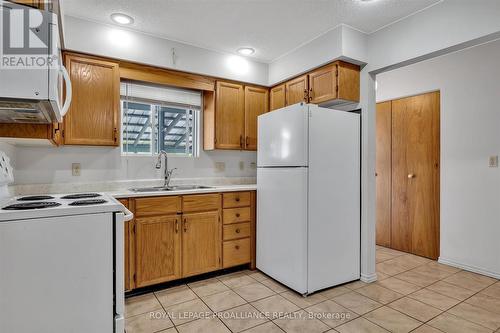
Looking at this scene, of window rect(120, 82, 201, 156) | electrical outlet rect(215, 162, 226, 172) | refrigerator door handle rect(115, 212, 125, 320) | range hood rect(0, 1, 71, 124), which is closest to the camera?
range hood rect(0, 1, 71, 124)

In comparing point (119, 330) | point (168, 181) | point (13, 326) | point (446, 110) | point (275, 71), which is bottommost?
point (119, 330)

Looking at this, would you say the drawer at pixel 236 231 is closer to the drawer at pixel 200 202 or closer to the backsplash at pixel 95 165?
the drawer at pixel 200 202

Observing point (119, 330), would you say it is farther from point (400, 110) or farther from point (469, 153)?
point (400, 110)

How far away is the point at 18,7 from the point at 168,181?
2012 mm

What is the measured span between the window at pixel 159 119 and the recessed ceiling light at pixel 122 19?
59 centimetres

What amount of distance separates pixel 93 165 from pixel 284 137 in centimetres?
185

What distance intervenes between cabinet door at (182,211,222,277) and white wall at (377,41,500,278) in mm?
2586

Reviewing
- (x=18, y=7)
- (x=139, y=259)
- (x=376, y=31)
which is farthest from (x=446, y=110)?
(x=18, y=7)

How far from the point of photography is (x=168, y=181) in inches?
121

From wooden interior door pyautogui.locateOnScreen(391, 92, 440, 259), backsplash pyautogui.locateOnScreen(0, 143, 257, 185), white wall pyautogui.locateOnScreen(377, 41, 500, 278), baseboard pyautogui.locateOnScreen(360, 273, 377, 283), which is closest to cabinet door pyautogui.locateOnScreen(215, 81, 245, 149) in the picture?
backsplash pyautogui.locateOnScreen(0, 143, 257, 185)

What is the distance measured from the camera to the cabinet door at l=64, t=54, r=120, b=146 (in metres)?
2.47

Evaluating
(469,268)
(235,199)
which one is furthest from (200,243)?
(469,268)

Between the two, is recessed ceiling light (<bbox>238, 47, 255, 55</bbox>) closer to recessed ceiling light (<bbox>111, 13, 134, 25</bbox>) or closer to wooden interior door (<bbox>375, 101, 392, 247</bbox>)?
recessed ceiling light (<bbox>111, 13, 134, 25</bbox>)

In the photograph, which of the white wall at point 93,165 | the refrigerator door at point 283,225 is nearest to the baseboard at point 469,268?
the refrigerator door at point 283,225
